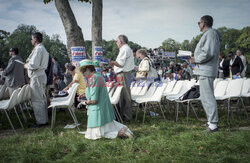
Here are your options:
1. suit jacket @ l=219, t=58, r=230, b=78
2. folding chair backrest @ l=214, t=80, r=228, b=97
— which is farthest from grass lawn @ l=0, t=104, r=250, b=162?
suit jacket @ l=219, t=58, r=230, b=78

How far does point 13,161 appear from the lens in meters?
3.35

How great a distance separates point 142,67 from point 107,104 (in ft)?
8.99

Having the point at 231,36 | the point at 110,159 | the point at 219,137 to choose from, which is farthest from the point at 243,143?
the point at 231,36

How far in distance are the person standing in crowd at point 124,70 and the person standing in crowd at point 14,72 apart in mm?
3235

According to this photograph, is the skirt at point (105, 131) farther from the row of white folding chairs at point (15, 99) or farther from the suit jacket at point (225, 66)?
the suit jacket at point (225, 66)

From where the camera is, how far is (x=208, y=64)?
15.5 feet

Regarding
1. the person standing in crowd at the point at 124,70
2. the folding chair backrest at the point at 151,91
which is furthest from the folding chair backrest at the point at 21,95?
the folding chair backrest at the point at 151,91

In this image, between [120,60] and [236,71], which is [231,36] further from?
[120,60]

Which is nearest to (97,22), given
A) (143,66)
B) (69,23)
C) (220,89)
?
(69,23)

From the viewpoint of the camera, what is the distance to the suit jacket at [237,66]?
31.3 feet

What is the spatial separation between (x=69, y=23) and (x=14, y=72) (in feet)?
8.36

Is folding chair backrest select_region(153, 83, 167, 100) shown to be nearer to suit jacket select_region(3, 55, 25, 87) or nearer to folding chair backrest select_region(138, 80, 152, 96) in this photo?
folding chair backrest select_region(138, 80, 152, 96)

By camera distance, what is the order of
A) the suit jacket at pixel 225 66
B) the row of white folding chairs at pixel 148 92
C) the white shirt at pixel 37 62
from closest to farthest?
1. the row of white folding chairs at pixel 148 92
2. the white shirt at pixel 37 62
3. the suit jacket at pixel 225 66

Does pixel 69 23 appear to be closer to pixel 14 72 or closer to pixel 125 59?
pixel 14 72
